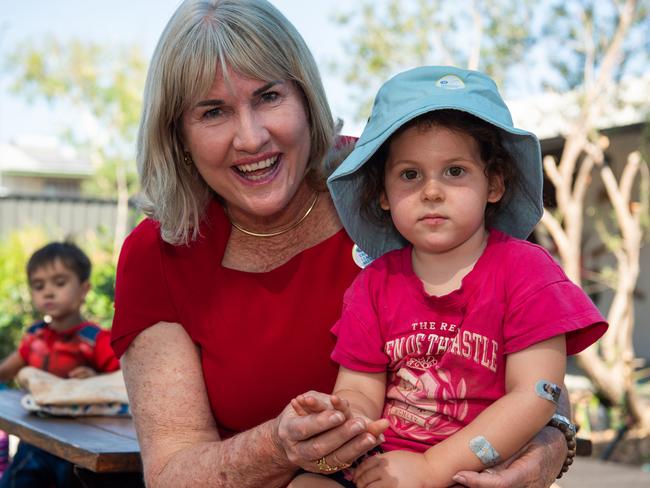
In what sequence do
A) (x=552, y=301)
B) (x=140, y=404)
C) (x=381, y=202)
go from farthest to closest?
(x=140, y=404)
(x=381, y=202)
(x=552, y=301)

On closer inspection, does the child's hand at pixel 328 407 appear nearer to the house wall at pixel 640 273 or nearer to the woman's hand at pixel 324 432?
the woman's hand at pixel 324 432

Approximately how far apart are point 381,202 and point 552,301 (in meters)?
0.58

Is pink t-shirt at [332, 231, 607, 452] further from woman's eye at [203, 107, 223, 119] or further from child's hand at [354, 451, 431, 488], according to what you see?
woman's eye at [203, 107, 223, 119]

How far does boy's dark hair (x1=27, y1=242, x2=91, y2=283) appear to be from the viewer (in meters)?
5.29

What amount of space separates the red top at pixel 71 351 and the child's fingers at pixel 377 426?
2922 mm

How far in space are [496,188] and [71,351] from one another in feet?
10.1

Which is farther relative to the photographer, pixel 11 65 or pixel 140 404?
pixel 11 65

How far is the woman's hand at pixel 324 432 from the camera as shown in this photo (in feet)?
6.33

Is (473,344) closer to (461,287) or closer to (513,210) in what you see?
(461,287)

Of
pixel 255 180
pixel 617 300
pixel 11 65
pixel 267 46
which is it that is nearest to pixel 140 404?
pixel 255 180

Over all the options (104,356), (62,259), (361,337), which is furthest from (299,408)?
(62,259)

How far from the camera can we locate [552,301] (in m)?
2.15

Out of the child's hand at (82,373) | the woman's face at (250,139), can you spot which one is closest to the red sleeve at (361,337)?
the woman's face at (250,139)

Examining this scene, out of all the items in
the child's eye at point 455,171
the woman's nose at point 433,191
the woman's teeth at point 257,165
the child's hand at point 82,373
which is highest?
the child's eye at point 455,171
